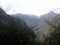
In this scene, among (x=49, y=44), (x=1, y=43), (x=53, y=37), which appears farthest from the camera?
(x=53, y=37)

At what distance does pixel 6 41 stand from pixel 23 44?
254 inches

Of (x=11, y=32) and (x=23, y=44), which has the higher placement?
(x=11, y=32)

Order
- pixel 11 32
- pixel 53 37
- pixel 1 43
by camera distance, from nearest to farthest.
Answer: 1. pixel 1 43
2. pixel 11 32
3. pixel 53 37

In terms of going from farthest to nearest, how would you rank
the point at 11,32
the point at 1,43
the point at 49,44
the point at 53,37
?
1. the point at 53,37
2. the point at 49,44
3. the point at 11,32
4. the point at 1,43

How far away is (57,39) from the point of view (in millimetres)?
68500

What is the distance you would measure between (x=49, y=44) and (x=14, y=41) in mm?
12994

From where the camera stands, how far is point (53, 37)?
7100 centimetres

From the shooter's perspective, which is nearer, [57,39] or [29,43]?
[29,43]

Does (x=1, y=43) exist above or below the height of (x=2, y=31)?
below

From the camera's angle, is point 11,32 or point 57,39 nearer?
point 11,32

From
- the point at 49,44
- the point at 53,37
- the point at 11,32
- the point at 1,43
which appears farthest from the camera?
the point at 53,37

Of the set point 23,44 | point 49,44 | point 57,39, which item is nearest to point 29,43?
point 23,44

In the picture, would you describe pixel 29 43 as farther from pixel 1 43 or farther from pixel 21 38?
pixel 1 43

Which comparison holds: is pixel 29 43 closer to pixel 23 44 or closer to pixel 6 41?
pixel 23 44
